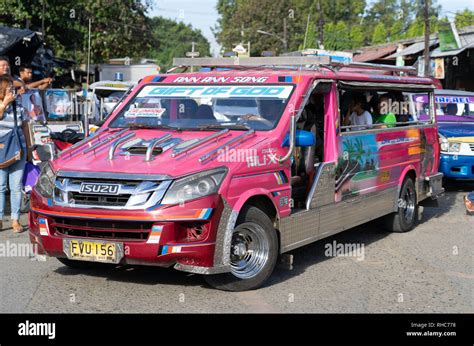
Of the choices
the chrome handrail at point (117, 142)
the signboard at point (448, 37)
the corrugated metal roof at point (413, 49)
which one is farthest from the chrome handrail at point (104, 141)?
the corrugated metal roof at point (413, 49)

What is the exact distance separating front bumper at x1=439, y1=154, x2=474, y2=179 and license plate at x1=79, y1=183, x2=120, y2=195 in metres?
8.79

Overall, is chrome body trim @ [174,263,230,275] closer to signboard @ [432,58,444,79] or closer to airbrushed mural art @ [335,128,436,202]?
airbrushed mural art @ [335,128,436,202]

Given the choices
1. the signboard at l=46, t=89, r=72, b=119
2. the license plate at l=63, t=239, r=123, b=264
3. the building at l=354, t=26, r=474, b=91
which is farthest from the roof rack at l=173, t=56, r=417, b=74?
the building at l=354, t=26, r=474, b=91

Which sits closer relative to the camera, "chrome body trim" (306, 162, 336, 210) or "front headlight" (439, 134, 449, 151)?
"chrome body trim" (306, 162, 336, 210)

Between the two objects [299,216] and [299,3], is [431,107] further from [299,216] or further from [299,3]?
[299,3]

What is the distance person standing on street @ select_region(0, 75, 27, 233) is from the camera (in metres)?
8.34

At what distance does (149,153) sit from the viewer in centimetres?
583

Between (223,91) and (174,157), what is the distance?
1.42 metres

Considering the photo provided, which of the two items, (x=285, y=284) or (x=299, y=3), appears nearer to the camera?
(x=285, y=284)

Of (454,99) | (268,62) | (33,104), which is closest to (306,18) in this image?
(454,99)

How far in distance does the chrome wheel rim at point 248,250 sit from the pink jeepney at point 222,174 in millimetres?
10
